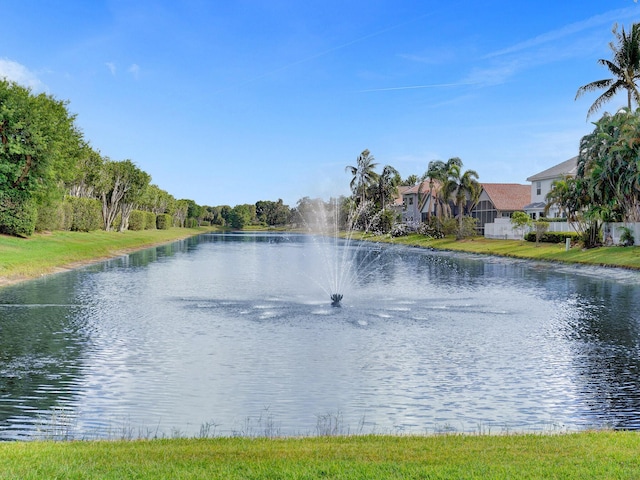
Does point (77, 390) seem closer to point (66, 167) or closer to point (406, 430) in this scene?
point (406, 430)

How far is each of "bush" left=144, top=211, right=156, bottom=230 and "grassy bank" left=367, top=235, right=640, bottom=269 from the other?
5021 centimetres

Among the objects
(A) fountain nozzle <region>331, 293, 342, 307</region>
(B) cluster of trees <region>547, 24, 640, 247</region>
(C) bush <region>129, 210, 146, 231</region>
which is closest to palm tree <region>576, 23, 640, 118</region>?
(B) cluster of trees <region>547, 24, 640, 247</region>

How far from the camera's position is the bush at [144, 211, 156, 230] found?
4526 inches

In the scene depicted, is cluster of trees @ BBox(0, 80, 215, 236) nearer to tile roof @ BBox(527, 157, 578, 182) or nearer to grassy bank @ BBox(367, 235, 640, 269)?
grassy bank @ BBox(367, 235, 640, 269)

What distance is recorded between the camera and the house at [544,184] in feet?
249

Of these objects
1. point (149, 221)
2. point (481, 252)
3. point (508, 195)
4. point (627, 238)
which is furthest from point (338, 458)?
point (149, 221)

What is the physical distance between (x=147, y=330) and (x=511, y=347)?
10683 mm

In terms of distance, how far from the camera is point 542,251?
2297 inches

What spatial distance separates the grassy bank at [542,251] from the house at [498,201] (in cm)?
1054

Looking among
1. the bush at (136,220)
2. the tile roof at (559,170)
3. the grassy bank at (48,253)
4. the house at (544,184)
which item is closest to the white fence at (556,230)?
the house at (544,184)

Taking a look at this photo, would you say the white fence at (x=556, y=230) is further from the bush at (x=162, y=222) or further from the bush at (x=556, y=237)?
the bush at (x=162, y=222)

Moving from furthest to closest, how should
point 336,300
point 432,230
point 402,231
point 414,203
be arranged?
point 414,203
point 402,231
point 432,230
point 336,300

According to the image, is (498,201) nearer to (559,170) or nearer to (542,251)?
(559,170)

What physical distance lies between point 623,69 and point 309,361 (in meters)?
53.0
